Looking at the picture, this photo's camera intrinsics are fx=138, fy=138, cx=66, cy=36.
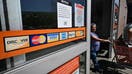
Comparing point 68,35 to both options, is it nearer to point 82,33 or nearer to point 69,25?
point 69,25

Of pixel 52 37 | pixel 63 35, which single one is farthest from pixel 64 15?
pixel 52 37

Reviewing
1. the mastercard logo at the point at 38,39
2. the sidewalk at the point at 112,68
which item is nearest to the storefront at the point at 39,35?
the mastercard logo at the point at 38,39

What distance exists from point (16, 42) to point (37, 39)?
0.70 feet

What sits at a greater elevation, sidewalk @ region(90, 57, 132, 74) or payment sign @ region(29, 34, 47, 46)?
payment sign @ region(29, 34, 47, 46)

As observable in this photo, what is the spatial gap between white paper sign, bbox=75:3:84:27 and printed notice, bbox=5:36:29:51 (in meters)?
0.88

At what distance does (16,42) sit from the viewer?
89 centimetres

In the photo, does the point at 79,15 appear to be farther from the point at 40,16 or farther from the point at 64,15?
the point at 40,16

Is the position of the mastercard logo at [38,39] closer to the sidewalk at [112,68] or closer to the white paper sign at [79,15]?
the white paper sign at [79,15]

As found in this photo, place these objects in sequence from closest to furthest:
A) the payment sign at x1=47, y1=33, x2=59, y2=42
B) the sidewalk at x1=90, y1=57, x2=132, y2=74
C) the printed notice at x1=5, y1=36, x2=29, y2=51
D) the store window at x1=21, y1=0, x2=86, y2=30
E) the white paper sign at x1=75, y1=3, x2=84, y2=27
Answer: the printed notice at x1=5, y1=36, x2=29, y2=51
the store window at x1=21, y1=0, x2=86, y2=30
the payment sign at x1=47, y1=33, x2=59, y2=42
the white paper sign at x1=75, y1=3, x2=84, y2=27
the sidewalk at x1=90, y1=57, x2=132, y2=74

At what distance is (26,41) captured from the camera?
967mm

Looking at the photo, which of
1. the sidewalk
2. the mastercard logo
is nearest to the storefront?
the mastercard logo

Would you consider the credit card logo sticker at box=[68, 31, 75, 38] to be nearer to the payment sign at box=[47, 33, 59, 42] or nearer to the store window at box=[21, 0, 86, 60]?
the store window at box=[21, 0, 86, 60]

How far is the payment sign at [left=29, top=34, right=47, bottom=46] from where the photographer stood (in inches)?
40.2

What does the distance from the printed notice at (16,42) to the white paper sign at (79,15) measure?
882mm
